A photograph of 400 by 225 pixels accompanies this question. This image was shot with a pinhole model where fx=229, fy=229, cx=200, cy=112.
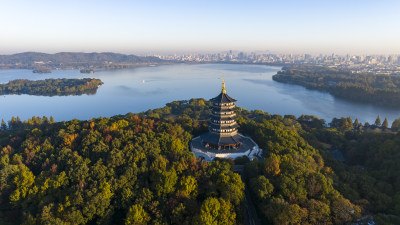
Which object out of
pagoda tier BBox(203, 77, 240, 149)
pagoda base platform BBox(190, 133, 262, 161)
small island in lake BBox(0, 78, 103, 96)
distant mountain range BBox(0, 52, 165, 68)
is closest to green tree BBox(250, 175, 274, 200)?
pagoda base platform BBox(190, 133, 262, 161)

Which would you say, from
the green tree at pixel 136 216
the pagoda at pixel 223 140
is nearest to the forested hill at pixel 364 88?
the pagoda at pixel 223 140

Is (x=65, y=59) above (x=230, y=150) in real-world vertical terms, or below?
above

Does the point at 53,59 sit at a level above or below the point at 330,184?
above

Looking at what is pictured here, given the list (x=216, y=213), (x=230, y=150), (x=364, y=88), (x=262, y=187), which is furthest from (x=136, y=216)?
(x=364, y=88)

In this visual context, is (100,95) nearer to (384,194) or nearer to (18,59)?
(384,194)

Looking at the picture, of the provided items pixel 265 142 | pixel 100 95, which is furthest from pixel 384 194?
pixel 100 95

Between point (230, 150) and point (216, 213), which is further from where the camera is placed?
point (230, 150)

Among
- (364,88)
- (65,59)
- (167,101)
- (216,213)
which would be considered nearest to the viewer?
(216,213)

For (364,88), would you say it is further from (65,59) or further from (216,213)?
(65,59)
